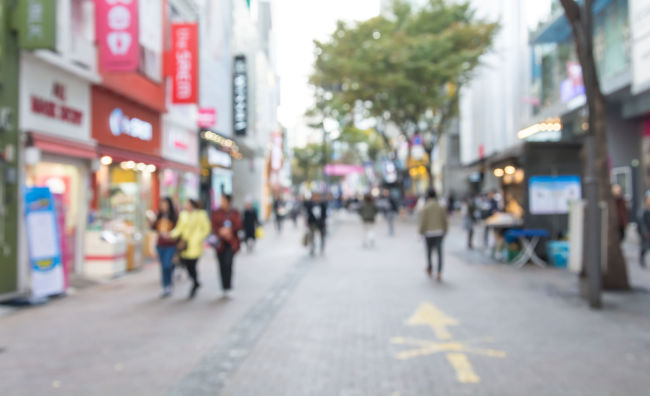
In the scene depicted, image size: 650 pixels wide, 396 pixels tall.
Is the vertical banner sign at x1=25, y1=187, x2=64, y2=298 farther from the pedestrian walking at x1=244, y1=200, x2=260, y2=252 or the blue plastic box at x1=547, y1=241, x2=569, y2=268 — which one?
the blue plastic box at x1=547, y1=241, x2=569, y2=268

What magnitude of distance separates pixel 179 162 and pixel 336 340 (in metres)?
14.3

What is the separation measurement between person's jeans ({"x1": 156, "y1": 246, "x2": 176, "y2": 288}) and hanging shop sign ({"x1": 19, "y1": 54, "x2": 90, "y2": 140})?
3.10 m

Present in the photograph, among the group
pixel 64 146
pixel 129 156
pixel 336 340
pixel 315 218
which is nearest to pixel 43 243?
pixel 64 146

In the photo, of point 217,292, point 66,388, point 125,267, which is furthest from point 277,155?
point 66,388

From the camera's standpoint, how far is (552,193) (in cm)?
1366

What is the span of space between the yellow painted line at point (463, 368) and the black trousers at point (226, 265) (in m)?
4.47

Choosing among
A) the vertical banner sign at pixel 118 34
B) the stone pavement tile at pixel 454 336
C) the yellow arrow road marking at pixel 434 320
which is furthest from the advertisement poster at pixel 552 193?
the vertical banner sign at pixel 118 34

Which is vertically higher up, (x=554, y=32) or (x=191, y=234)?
(x=554, y=32)

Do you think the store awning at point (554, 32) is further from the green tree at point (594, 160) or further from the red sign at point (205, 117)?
the green tree at point (594, 160)

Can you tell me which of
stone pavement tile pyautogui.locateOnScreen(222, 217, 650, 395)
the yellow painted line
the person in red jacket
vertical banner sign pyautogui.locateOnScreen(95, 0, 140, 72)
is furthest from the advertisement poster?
vertical banner sign pyautogui.locateOnScreen(95, 0, 140, 72)

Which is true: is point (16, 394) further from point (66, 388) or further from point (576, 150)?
point (576, 150)

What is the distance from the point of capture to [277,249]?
18.5 metres

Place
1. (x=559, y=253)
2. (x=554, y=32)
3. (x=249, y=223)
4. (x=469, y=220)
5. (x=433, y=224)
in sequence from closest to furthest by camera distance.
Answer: (x=433, y=224) < (x=559, y=253) < (x=249, y=223) < (x=469, y=220) < (x=554, y=32)

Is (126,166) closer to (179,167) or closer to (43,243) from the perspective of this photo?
(179,167)
